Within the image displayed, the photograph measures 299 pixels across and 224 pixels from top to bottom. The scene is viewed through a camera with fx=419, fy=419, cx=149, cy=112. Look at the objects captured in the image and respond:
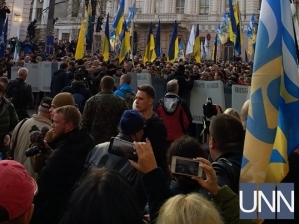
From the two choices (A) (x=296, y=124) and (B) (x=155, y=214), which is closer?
(B) (x=155, y=214)

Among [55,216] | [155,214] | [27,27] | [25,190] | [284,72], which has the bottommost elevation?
→ [55,216]

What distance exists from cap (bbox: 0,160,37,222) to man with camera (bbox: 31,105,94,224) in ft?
3.84

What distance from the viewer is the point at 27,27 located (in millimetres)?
25578

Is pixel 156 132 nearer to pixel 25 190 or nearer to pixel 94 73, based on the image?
pixel 25 190

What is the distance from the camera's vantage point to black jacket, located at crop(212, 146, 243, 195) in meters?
2.59

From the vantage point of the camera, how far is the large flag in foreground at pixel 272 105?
2.66 meters

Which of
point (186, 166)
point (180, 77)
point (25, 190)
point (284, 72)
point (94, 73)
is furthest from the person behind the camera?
point (94, 73)

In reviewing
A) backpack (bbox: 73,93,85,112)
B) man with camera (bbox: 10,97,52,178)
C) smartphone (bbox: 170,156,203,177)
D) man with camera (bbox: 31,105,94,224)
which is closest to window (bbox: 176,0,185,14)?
backpack (bbox: 73,93,85,112)

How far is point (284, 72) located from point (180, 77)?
6.49m

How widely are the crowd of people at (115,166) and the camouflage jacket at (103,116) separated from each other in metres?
0.01

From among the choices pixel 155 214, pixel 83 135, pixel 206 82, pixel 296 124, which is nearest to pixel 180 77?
pixel 206 82

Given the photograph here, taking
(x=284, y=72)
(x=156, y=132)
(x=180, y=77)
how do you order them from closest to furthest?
(x=284, y=72) → (x=156, y=132) → (x=180, y=77)

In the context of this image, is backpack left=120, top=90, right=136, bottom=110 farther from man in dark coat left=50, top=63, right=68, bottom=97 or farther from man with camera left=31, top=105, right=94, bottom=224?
man in dark coat left=50, top=63, right=68, bottom=97

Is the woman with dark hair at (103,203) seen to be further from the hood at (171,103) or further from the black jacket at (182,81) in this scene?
the black jacket at (182,81)
